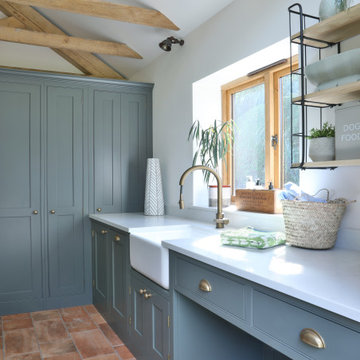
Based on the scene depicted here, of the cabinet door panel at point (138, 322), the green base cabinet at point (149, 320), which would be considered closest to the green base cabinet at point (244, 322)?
the green base cabinet at point (149, 320)

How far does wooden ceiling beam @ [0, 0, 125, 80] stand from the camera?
3.63 metres

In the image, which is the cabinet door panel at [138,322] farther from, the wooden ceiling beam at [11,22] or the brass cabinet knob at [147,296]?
the wooden ceiling beam at [11,22]

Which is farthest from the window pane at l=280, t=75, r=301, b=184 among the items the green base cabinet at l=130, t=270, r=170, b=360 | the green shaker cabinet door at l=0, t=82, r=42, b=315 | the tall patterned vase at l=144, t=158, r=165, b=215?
the green shaker cabinet door at l=0, t=82, r=42, b=315

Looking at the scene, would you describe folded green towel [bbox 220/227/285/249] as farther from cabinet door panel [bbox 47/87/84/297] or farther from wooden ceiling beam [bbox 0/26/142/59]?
wooden ceiling beam [bbox 0/26/142/59]

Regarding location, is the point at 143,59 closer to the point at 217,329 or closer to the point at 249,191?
the point at 249,191

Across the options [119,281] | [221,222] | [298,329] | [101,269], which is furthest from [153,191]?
[298,329]

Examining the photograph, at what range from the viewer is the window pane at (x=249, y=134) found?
2.87 metres

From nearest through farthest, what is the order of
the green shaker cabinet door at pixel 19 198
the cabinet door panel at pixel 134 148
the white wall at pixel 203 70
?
the white wall at pixel 203 70, the green shaker cabinet door at pixel 19 198, the cabinet door panel at pixel 134 148

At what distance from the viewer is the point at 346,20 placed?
1.61 metres

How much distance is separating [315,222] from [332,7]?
0.90 m

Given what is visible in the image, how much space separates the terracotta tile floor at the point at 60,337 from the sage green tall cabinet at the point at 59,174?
0.20 metres

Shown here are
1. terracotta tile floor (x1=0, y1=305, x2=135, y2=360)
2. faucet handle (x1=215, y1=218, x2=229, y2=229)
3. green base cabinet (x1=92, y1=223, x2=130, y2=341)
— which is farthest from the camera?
green base cabinet (x1=92, y1=223, x2=130, y2=341)

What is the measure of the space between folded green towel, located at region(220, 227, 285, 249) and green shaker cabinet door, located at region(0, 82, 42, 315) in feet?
7.14

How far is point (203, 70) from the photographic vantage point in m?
3.02
